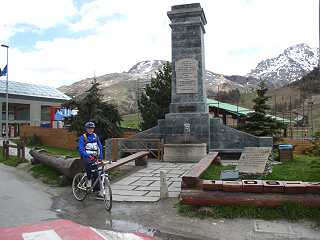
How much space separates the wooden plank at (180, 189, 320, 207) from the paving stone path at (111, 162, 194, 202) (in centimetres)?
125

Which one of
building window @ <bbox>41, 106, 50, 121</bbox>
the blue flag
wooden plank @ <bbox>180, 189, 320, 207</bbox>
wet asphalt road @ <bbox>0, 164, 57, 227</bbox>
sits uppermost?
the blue flag

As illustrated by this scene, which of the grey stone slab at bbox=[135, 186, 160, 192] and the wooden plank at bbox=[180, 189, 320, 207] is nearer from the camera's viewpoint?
the wooden plank at bbox=[180, 189, 320, 207]

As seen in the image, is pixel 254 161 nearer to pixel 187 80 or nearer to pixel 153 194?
pixel 153 194

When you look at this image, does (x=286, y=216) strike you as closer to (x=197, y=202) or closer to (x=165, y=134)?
(x=197, y=202)

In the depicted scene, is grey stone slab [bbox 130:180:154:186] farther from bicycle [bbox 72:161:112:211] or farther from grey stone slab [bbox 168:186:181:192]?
bicycle [bbox 72:161:112:211]

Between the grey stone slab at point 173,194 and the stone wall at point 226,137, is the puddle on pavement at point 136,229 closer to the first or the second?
the grey stone slab at point 173,194

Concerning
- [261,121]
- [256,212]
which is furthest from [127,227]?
[261,121]

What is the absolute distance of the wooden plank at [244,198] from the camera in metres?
6.86

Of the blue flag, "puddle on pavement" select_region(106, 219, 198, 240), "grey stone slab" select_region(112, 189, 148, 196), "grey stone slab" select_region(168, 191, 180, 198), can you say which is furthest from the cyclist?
the blue flag

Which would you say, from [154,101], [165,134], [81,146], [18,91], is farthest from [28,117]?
[81,146]

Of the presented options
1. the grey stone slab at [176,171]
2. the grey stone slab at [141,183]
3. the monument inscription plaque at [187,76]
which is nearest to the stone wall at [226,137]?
the monument inscription plaque at [187,76]

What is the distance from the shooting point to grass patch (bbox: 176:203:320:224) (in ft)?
22.1

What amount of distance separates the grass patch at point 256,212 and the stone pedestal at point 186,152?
871 centimetres

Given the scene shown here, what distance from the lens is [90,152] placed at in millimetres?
8797
